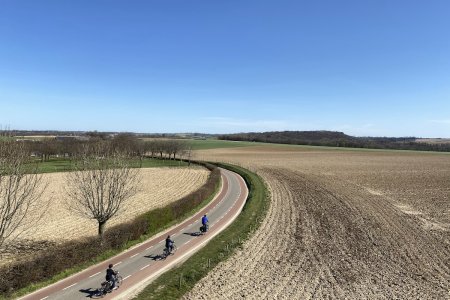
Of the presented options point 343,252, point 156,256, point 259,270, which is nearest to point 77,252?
point 156,256

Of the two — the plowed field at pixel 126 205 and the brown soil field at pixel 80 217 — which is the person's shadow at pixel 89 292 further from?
the plowed field at pixel 126 205

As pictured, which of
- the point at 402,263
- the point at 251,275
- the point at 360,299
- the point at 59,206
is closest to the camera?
the point at 360,299

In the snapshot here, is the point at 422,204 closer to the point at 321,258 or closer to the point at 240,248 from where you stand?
the point at 321,258

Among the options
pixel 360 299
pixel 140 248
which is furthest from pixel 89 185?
pixel 360 299

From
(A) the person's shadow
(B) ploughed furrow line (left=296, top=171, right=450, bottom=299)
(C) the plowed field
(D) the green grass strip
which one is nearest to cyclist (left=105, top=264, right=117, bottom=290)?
(A) the person's shadow

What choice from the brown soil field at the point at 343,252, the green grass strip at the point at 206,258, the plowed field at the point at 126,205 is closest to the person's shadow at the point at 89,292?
the green grass strip at the point at 206,258

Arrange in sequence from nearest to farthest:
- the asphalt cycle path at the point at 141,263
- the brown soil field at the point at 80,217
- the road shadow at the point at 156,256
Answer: the asphalt cycle path at the point at 141,263, the road shadow at the point at 156,256, the brown soil field at the point at 80,217

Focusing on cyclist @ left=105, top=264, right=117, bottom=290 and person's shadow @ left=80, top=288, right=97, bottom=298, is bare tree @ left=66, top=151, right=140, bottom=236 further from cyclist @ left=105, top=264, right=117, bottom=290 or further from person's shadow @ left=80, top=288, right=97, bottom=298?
cyclist @ left=105, top=264, right=117, bottom=290
